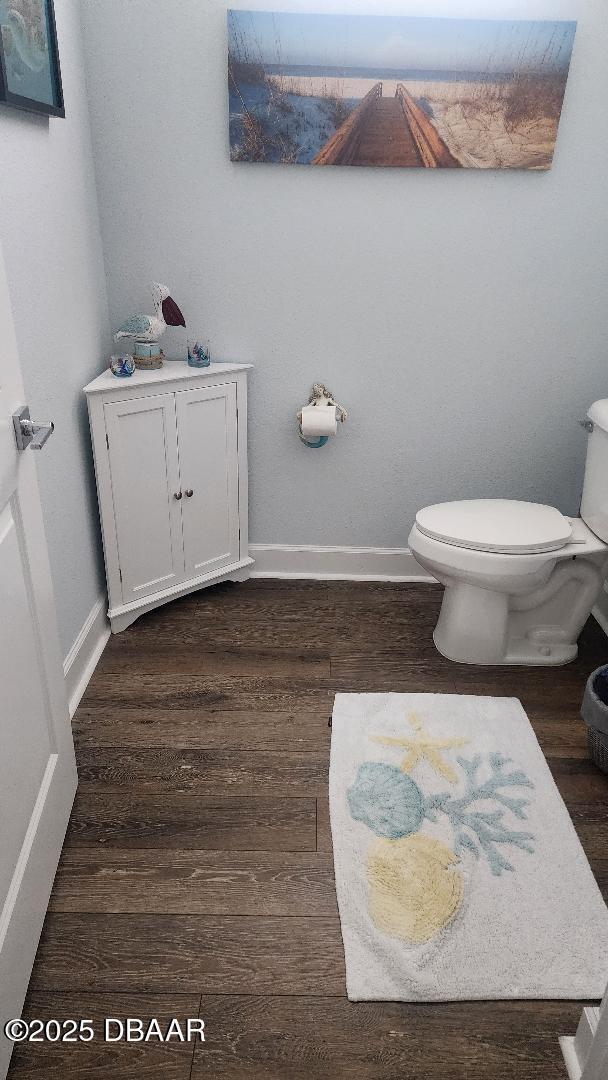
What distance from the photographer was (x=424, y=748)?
1885 millimetres

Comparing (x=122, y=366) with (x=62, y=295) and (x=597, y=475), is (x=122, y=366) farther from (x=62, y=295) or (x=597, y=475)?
(x=597, y=475)

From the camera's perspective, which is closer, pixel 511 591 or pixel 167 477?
pixel 511 591

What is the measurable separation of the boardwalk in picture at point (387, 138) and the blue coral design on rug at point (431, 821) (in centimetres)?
167

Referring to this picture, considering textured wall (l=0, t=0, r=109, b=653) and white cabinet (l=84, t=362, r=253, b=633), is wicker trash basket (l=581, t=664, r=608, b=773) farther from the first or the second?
textured wall (l=0, t=0, r=109, b=653)

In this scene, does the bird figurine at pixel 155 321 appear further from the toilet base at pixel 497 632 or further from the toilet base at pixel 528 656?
the toilet base at pixel 528 656

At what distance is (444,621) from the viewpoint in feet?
7.45

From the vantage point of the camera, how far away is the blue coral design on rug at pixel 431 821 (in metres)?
1.46

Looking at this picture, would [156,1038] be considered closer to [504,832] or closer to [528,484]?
[504,832]

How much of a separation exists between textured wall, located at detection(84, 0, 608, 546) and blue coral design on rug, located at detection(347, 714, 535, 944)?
104 cm

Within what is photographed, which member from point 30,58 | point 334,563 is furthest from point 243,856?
point 30,58

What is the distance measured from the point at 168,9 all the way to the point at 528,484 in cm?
185

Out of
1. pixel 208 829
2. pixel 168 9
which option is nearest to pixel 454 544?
pixel 208 829

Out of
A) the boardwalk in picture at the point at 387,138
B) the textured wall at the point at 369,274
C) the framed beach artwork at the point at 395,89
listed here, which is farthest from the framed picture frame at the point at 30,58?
the boardwalk in picture at the point at 387,138

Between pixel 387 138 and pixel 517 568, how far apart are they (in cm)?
132
